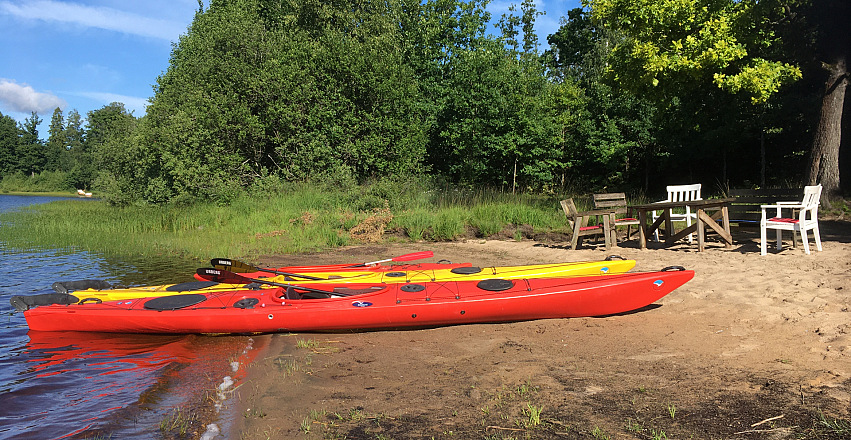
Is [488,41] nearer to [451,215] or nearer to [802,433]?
[451,215]

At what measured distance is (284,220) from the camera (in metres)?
14.7

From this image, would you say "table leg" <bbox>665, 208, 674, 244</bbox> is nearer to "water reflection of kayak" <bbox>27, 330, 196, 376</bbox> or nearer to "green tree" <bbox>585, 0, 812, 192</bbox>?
"green tree" <bbox>585, 0, 812, 192</bbox>

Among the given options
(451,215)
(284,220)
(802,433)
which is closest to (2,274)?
(284,220)

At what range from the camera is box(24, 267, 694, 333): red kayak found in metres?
6.02

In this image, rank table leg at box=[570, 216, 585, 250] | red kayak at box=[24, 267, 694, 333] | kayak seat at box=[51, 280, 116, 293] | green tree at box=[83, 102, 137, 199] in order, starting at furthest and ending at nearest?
green tree at box=[83, 102, 137, 199]
table leg at box=[570, 216, 585, 250]
kayak seat at box=[51, 280, 116, 293]
red kayak at box=[24, 267, 694, 333]

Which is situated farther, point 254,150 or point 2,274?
point 254,150

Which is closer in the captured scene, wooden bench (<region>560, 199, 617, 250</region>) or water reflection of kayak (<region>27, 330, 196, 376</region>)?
water reflection of kayak (<region>27, 330, 196, 376</region>)

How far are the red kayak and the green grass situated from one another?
16.8 feet

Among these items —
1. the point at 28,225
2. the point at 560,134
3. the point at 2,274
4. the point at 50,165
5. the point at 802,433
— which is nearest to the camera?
the point at 802,433

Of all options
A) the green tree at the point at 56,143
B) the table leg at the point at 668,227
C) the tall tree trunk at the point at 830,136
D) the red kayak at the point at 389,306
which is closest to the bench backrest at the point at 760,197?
→ the table leg at the point at 668,227

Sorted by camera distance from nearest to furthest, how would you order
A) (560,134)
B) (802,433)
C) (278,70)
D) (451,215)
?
(802,433) → (451,215) → (278,70) → (560,134)

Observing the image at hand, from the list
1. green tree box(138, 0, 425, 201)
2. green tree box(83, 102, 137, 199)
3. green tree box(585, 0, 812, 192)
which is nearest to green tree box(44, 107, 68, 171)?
green tree box(83, 102, 137, 199)

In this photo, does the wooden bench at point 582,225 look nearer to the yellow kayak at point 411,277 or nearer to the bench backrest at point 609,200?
the bench backrest at point 609,200

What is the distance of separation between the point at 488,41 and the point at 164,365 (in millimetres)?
22239
